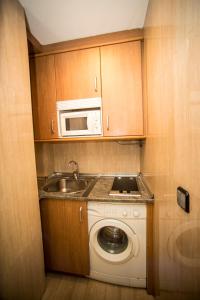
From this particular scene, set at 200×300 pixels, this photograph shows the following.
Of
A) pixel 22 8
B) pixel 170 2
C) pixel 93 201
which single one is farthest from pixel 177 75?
pixel 22 8

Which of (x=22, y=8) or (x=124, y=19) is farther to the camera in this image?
(x=124, y=19)

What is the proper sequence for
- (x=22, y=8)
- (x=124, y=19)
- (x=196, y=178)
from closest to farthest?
1. (x=196, y=178)
2. (x=22, y=8)
3. (x=124, y=19)

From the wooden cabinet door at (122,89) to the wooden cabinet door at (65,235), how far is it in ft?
2.79

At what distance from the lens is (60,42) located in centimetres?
144

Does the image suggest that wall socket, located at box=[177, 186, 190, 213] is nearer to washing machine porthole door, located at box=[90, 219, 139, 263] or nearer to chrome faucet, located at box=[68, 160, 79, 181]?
washing machine porthole door, located at box=[90, 219, 139, 263]

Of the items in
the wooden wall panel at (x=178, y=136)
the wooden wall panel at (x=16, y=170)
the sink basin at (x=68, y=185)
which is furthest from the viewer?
the sink basin at (x=68, y=185)

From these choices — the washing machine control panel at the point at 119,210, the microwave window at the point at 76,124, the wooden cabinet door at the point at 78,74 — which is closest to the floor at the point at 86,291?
the washing machine control panel at the point at 119,210

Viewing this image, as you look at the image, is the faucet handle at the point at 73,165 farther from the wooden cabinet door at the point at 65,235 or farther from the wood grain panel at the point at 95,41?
the wood grain panel at the point at 95,41

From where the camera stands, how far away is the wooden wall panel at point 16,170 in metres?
0.89

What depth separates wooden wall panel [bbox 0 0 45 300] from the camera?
2.92 ft

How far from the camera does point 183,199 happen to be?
631 mm

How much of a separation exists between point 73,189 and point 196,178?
156 cm

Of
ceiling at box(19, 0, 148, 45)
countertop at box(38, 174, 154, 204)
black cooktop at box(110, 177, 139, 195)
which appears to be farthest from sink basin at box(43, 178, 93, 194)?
ceiling at box(19, 0, 148, 45)

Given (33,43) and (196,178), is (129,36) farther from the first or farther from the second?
(196,178)
